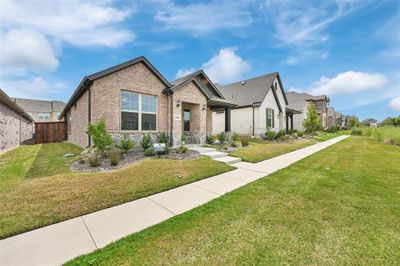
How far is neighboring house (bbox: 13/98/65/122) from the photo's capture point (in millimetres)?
44334

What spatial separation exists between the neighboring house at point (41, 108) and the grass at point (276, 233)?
184 ft

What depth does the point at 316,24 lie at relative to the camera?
423 inches

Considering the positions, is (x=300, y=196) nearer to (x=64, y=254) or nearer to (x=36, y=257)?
(x=64, y=254)

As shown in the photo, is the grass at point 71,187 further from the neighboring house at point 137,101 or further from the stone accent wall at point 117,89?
the neighboring house at point 137,101

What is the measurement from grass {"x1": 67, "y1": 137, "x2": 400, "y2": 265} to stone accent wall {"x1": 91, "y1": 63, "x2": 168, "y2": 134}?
24.5 ft

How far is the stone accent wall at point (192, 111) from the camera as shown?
36.9 feet

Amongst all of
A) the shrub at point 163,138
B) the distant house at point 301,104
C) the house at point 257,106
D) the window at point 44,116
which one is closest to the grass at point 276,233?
the shrub at point 163,138

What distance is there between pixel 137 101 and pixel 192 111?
4.35m

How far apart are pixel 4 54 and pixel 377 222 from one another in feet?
39.3

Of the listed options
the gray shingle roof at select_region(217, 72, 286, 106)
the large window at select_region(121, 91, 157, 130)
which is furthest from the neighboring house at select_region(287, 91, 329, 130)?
the large window at select_region(121, 91, 157, 130)

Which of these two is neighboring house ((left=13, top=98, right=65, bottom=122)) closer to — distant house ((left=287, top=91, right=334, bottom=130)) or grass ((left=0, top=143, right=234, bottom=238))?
grass ((left=0, top=143, right=234, bottom=238))

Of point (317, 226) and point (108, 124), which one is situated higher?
point (108, 124)

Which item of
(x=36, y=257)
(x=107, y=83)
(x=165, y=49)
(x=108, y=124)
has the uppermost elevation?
(x=165, y=49)

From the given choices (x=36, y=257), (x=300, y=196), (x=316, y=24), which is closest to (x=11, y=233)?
(x=36, y=257)
